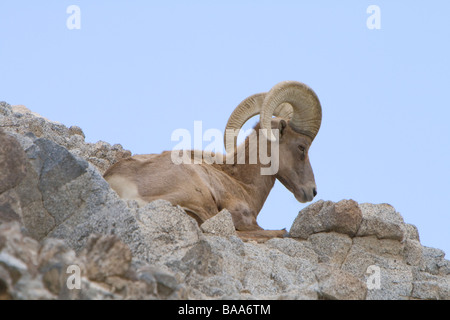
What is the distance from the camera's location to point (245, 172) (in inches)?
504

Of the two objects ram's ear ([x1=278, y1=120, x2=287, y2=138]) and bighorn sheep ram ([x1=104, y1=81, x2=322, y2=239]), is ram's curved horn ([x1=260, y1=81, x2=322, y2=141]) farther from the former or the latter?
ram's ear ([x1=278, y1=120, x2=287, y2=138])

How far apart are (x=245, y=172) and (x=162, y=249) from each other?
16.6ft

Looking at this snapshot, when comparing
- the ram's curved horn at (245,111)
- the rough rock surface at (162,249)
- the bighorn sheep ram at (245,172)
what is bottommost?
the rough rock surface at (162,249)

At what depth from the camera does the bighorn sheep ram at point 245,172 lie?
423 inches

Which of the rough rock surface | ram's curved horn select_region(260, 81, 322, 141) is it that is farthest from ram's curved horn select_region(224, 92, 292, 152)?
the rough rock surface

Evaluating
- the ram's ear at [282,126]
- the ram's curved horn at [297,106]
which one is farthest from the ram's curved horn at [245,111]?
the ram's ear at [282,126]

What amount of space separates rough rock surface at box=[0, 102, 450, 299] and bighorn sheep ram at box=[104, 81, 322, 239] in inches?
43.6

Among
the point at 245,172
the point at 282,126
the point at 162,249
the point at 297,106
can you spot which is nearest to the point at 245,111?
the point at 282,126

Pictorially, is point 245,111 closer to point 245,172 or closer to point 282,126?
point 282,126

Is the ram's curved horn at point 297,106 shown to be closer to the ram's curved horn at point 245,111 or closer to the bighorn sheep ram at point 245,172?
the bighorn sheep ram at point 245,172

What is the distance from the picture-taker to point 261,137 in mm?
12828

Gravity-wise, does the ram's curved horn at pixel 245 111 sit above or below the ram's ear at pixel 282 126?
above

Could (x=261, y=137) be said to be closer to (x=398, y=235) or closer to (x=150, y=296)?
(x=398, y=235)

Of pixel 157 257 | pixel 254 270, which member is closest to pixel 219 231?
pixel 254 270
